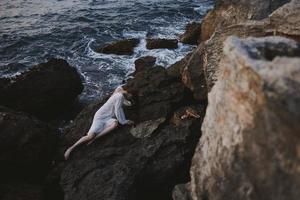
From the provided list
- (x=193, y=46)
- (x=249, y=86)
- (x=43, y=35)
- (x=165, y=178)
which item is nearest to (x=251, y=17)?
(x=193, y=46)

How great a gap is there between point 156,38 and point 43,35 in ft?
21.2

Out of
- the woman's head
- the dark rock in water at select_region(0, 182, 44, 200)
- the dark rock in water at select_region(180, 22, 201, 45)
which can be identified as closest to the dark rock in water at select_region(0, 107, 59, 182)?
the dark rock in water at select_region(0, 182, 44, 200)

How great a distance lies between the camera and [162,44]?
1862 cm

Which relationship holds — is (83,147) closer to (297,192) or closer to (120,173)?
(120,173)

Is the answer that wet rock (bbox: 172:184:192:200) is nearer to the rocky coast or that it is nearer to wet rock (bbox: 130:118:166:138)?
the rocky coast

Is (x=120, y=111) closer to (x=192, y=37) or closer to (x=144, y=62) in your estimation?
(x=144, y=62)

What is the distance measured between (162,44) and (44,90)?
756cm

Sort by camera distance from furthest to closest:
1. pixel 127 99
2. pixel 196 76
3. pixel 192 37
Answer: pixel 192 37
pixel 127 99
pixel 196 76

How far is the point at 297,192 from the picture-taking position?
4199mm

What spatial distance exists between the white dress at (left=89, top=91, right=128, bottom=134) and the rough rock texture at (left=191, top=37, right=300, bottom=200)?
4.32 metres

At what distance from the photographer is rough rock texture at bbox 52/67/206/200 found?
25.3ft

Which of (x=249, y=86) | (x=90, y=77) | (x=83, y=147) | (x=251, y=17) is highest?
(x=249, y=86)

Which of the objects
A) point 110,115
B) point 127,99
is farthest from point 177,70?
point 110,115

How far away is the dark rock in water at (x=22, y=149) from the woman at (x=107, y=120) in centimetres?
90
